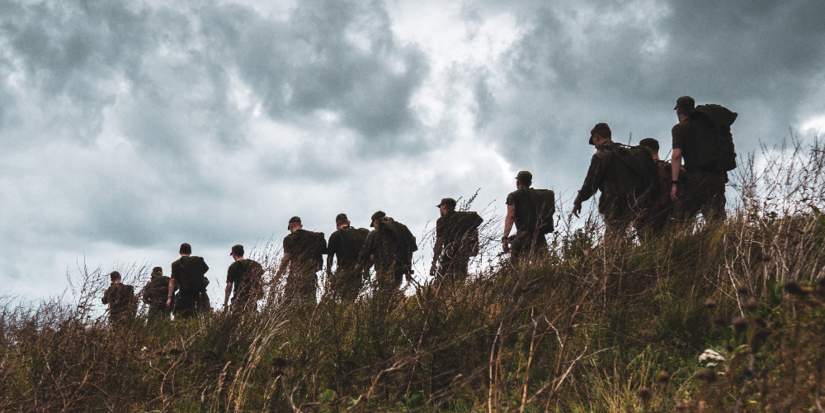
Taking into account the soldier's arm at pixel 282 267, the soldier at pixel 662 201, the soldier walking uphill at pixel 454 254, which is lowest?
the soldier walking uphill at pixel 454 254

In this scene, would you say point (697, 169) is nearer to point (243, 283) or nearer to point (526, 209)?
point (526, 209)

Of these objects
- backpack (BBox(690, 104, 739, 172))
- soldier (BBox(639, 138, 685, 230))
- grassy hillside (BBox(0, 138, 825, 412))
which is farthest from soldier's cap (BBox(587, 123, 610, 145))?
grassy hillside (BBox(0, 138, 825, 412))

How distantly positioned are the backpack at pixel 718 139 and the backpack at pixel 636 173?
52 centimetres

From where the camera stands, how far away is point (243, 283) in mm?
6148

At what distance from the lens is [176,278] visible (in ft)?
32.0

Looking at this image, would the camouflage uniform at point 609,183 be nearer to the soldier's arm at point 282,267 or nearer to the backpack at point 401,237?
the backpack at point 401,237

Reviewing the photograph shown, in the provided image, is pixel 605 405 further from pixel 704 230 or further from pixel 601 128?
pixel 601 128

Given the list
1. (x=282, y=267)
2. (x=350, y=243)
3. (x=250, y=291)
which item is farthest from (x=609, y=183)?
(x=350, y=243)

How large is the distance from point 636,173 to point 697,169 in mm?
598

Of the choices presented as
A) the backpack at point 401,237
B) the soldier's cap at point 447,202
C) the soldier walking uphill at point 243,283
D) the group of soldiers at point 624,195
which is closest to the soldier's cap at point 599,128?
the group of soldiers at point 624,195

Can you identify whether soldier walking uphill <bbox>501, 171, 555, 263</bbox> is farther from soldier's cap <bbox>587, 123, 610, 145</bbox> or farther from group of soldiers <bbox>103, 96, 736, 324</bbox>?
soldier's cap <bbox>587, 123, 610, 145</bbox>

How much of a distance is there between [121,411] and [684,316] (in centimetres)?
339

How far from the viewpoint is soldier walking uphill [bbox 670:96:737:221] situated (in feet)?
19.7

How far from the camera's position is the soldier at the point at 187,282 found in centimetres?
964
